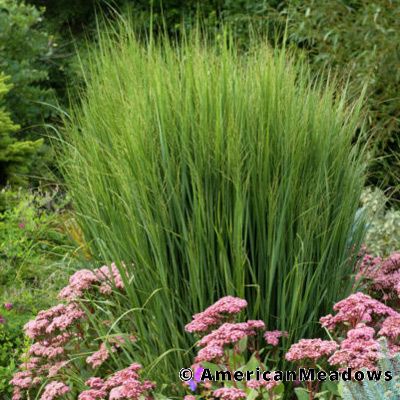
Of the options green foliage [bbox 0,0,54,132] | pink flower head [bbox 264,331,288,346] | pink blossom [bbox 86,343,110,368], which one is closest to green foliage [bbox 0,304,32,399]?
pink blossom [bbox 86,343,110,368]

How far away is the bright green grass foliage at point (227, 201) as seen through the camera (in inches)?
113

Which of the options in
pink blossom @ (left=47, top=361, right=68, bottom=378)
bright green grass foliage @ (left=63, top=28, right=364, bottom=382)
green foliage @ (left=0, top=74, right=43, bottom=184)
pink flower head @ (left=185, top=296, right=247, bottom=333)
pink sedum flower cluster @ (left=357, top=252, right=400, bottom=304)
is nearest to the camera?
pink flower head @ (left=185, top=296, right=247, bottom=333)

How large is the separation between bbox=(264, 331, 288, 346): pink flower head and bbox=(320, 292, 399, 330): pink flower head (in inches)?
7.1

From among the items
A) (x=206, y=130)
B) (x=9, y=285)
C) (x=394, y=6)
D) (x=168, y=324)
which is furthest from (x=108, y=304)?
(x=394, y=6)

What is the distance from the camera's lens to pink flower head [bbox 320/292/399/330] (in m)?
2.59

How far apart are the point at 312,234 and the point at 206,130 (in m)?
0.58

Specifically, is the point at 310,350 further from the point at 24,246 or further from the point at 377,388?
the point at 24,246

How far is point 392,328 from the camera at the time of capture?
2582mm

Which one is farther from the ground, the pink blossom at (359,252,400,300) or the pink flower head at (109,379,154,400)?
the pink flower head at (109,379,154,400)

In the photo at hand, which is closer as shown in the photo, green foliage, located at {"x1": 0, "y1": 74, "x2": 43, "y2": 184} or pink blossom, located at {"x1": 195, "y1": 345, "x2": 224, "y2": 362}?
pink blossom, located at {"x1": 195, "y1": 345, "x2": 224, "y2": 362}

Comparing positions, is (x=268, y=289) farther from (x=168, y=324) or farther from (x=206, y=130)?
(x=206, y=130)

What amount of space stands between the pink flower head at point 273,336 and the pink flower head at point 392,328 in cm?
37

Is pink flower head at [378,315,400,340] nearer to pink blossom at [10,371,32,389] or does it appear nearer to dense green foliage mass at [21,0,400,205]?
pink blossom at [10,371,32,389]

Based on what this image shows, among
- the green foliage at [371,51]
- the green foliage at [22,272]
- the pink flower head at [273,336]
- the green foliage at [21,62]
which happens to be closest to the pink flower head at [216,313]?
the pink flower head at [273,336]
